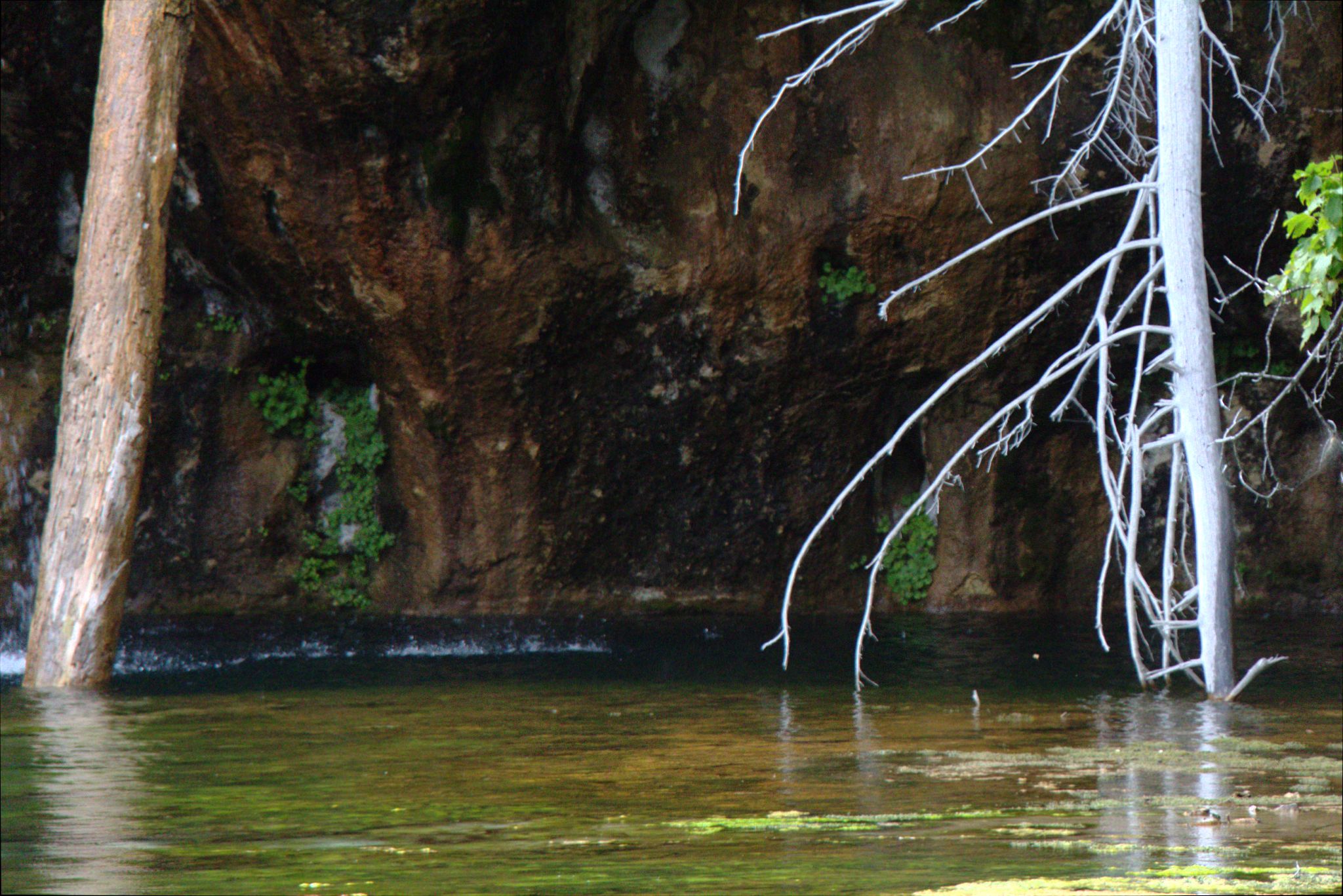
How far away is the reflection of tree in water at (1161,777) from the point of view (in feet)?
12.2

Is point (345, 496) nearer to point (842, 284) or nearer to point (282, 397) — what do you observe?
point (282, 397)

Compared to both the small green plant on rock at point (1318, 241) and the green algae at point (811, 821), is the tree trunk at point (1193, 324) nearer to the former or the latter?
the small green plant on rock at point (1318, 241)

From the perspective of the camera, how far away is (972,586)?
13195 millimetres

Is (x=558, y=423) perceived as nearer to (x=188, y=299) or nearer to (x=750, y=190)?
(x=750, y=190)

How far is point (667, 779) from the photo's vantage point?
5004 millimetres

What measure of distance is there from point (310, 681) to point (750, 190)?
586 cm

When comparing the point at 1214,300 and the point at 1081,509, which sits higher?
the point at 1214,300

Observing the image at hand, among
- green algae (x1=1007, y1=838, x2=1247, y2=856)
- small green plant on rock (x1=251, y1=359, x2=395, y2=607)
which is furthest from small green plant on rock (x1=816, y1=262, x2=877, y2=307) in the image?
green algae (x1=1007, y1=838, x2=1247, y2=856)

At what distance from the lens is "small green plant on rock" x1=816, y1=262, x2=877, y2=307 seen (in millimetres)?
12195

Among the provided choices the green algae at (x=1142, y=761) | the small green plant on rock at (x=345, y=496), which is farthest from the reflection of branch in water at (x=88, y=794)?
the small green plant on rock at (x=345, y=496)

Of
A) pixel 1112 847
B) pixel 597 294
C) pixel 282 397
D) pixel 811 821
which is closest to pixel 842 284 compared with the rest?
pixel 597 294

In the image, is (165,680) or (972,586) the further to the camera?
(972,586)

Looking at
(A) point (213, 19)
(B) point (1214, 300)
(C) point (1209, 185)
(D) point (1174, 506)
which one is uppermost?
(A) point (213, 19)

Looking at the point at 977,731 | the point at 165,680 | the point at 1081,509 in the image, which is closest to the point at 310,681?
the point at 165,680
